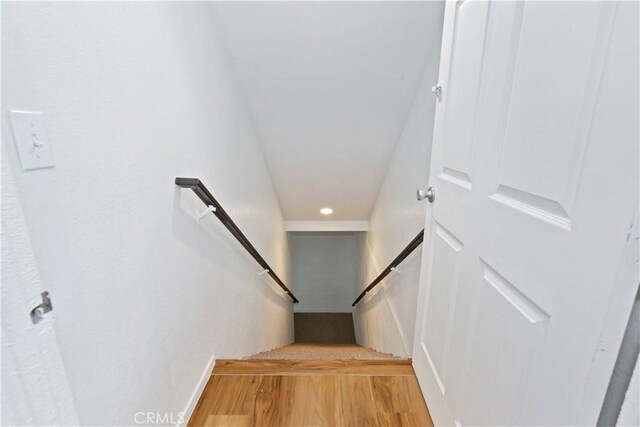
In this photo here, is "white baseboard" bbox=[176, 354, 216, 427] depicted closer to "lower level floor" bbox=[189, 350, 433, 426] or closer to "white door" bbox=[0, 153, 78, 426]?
"lower level floor" bbox=[189, 350, 433, 426]

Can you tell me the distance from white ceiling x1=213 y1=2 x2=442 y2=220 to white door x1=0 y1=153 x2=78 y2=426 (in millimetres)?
1507

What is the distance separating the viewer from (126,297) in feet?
2.86

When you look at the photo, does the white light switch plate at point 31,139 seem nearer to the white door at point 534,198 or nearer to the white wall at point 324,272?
the white door at point 534,198

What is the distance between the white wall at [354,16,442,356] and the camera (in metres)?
1.86

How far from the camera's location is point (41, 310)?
50 centimetres

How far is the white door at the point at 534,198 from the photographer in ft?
1.55

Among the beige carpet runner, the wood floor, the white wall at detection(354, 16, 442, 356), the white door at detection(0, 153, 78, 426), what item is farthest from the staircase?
the white door at detection(0, 153, 78, 426)

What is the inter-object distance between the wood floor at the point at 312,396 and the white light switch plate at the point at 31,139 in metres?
1.20

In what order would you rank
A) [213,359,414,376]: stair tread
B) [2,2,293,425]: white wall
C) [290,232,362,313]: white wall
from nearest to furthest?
1. [2,2,293,425]: white wall
2. [213,359,414,376]: stair tread
3. [290,232,362,313]: white wall

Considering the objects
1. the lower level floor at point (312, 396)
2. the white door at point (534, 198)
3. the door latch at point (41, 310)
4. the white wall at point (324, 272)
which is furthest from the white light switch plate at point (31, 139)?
the white wall at point (324, 272)

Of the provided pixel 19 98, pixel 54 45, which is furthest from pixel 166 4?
pixel 19 98

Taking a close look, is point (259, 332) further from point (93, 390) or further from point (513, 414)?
point (513, 414)

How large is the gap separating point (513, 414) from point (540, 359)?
189mm

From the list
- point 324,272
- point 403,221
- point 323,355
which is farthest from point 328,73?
point 324,272
